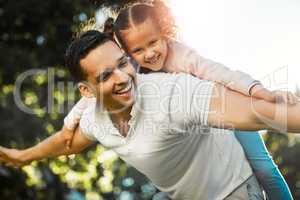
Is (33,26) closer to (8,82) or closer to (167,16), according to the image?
(8,82)

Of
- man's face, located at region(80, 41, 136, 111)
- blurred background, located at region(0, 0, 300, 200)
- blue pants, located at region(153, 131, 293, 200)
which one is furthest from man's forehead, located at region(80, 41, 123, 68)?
blurred background, located at region(0, 0, 300, 200)

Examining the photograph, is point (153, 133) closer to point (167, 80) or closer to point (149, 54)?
point (167, 80)

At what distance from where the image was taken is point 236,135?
1.31m

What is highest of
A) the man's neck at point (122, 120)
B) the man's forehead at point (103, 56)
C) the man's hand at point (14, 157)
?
the man's forehead at point (103, 56)

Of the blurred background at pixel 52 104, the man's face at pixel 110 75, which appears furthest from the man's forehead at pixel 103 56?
the blurred background at pixel 52 104

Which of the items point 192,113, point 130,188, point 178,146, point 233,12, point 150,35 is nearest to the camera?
point 192,113

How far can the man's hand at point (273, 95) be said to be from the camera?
3.34ft

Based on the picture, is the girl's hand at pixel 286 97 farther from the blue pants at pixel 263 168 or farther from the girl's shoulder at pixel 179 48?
the girl's shoulder at pixel 179 48

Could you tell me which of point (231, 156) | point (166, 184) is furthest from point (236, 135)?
point (166, 184)

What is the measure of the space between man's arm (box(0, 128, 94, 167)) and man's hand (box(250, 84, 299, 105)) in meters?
0.44

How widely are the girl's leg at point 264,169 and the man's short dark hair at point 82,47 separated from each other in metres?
0.30

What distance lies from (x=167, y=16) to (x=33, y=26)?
1.84m

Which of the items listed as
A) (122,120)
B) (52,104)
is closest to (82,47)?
(122,120)

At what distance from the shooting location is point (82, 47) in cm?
128
